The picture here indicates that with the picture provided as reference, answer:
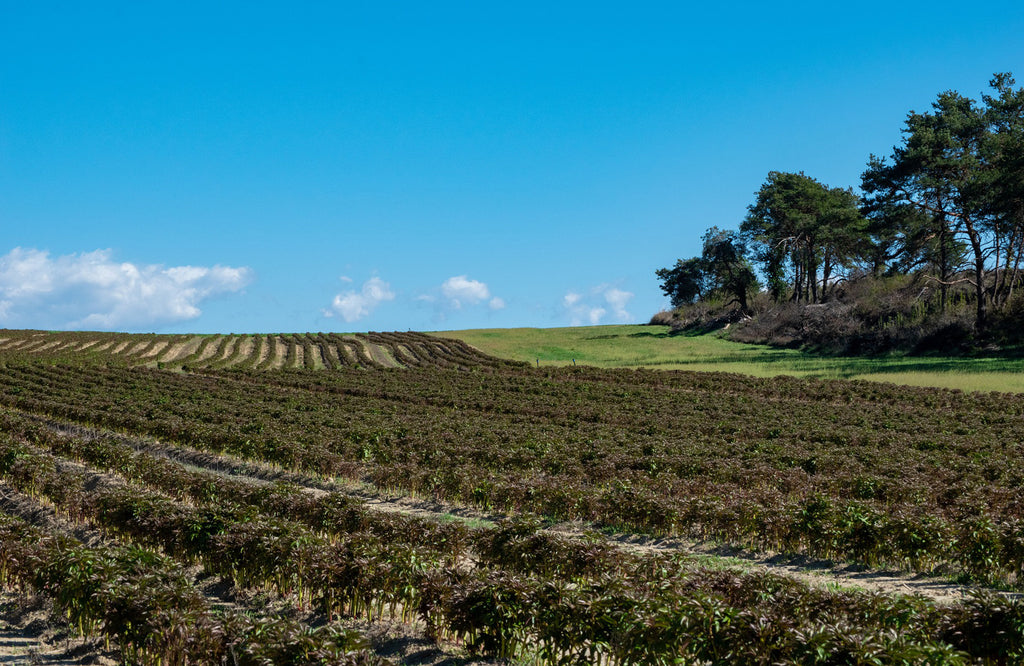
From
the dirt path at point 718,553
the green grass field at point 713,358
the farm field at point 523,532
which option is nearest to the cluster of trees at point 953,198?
the green grass field at point 713,358

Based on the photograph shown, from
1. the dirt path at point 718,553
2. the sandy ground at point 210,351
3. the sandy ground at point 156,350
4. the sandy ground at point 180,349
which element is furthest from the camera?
the sandy ground at point 180,349

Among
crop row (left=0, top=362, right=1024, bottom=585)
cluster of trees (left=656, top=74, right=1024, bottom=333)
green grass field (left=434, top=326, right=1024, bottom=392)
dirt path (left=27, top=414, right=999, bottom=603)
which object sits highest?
cluster of trees (left=656, top=74, right=1024, bottom=333)

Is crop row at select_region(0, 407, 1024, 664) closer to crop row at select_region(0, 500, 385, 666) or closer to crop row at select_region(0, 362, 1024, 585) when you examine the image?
crop row at select_region(0, 500, 385, 666)

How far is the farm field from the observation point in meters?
8.17

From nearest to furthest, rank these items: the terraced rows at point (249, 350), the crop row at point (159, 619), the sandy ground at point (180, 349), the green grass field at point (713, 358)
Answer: the crop row at point (159, 619)
the green grass field at point (713, 358)
the terraced rows at point (249, 350)
the sandy ground at point (180, 349)

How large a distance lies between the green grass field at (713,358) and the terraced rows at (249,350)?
708 centimetres

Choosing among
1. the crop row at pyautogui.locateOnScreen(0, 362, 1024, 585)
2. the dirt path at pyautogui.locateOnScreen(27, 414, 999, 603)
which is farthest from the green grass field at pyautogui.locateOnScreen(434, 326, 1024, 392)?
the dirt path at pyautogui.locateOnScreen(27, 414, 999, 603)

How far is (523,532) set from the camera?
39.7 ft

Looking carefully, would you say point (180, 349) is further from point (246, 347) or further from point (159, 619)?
point (159, 619)

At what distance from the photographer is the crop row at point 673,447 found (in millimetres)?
14328

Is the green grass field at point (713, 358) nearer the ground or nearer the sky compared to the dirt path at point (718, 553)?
nearer the sky

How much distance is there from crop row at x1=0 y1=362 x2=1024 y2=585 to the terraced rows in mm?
14781

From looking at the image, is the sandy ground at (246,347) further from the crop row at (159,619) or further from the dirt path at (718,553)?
the crop row at (159,619)

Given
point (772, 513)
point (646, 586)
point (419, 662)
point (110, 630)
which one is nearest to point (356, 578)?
point (419, 662)
